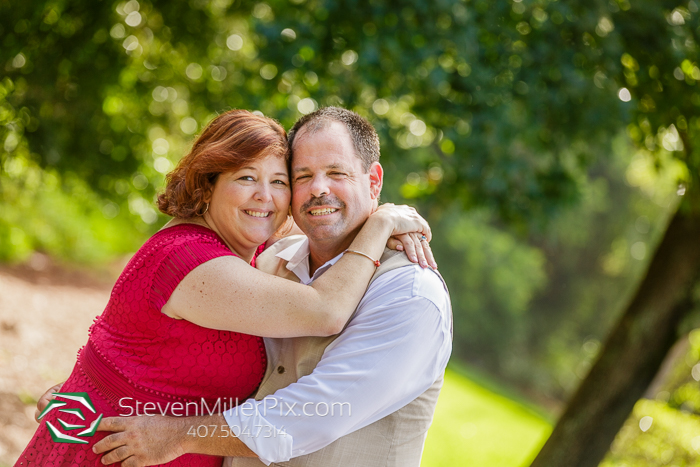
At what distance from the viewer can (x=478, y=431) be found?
12.5m

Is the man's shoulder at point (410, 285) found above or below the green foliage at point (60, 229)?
above

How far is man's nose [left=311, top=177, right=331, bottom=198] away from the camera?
259 centimetres

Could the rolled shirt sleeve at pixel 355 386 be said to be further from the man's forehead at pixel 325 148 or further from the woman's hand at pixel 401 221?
the man's forehead at pixel 325 148

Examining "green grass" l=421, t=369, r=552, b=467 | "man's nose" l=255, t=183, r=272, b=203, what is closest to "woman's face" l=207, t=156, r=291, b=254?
"man's nose" l=255, t=183, r=272, b=203

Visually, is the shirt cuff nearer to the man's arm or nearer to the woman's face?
the man's arm

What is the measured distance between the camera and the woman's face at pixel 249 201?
254 centimetres

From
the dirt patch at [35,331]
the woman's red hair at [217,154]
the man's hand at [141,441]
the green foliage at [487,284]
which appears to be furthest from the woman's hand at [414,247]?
the green foliage at [487,284]

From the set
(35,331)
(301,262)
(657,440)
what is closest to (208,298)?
(301,262)

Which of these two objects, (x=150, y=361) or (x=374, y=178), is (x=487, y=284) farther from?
(x=150, y=361)

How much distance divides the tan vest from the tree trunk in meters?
3.85

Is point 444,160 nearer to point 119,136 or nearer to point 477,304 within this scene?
point 119,136

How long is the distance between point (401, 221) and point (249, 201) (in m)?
0.64

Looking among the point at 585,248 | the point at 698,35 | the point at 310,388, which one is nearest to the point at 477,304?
the point at 585,248

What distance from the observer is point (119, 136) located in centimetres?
741
